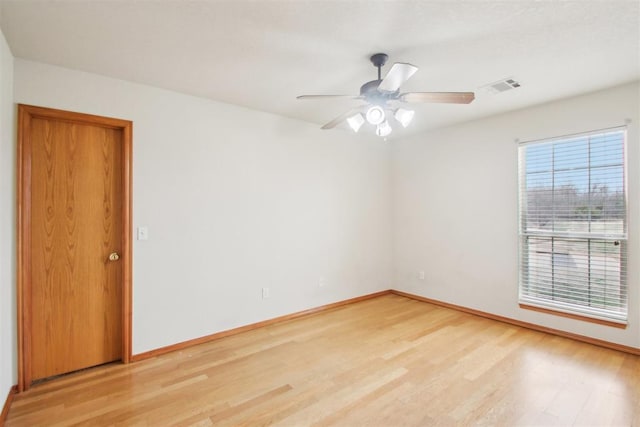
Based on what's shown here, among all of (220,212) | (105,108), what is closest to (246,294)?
(220,212)

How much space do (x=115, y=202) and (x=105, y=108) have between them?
0.81m

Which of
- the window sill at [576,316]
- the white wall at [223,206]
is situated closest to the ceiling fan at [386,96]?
the white wall at [223,206]

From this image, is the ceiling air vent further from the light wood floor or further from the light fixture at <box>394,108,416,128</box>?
the light wood floor

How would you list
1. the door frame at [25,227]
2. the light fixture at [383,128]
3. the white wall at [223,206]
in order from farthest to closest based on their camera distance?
the white wall at [223,206]
the light fixture at [383,128]
the door frame at [25,227]

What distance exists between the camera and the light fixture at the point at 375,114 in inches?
92.4

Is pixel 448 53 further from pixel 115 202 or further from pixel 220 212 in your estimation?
pixel 115 202

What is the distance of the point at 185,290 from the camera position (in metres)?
3.03

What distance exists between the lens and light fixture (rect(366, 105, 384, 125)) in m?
2.35

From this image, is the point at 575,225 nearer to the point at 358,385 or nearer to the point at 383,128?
the point at 383,128

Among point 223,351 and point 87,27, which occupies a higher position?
point 87,27

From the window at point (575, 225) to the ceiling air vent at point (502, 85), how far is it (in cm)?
92

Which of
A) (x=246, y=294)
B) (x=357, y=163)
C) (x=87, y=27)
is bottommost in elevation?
(x=246, y=294)

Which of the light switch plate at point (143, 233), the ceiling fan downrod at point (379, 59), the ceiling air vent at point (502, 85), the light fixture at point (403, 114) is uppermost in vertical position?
the ceiling air vent at point (502, 85)

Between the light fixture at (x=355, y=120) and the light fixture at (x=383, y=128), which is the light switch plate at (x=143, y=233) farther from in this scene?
the light fixture at (x=383, y=128)
